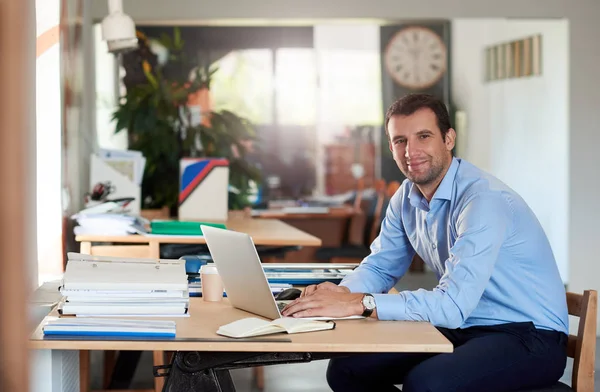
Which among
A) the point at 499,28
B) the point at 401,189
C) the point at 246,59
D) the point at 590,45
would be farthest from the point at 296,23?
the point at 401,189

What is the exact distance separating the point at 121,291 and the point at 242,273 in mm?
290

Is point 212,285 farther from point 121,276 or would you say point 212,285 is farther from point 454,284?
point 454,284

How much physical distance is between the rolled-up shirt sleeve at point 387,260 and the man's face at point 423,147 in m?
0.27

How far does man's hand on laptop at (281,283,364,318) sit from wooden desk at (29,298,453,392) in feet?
0.12

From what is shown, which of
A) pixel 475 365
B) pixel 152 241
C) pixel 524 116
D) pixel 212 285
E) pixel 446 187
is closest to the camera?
pixel 475 365

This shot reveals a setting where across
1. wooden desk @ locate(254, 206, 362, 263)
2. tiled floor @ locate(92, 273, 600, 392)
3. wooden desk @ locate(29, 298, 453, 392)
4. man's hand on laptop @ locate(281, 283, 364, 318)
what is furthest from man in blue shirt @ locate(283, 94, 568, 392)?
wooden desk @ locate(254, 206, 362, 263)

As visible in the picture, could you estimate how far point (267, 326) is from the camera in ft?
6.10

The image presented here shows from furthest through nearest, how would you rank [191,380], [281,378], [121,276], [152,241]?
[281,378], [152,241], [121,276], [191,380]

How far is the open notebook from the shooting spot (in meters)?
Result: 1.83

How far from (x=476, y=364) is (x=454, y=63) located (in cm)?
417

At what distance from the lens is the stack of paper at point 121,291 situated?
198 centimetres

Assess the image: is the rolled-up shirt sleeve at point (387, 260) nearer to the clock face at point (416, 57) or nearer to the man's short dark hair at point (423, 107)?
the man's short dark hair at point (423, 107)

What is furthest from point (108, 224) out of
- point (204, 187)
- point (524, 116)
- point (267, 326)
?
point (524, 116)

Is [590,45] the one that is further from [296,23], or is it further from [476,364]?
[476,364]
